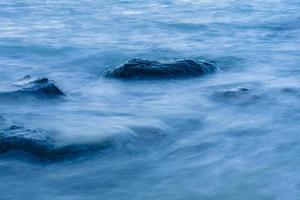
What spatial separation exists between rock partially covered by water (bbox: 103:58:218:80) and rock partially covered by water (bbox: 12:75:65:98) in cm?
157

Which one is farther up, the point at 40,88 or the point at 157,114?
the point at 40,88

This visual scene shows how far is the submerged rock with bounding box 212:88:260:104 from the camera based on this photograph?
9.75m

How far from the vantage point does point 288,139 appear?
327 inches

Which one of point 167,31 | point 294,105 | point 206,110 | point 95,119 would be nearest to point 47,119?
point 95,119

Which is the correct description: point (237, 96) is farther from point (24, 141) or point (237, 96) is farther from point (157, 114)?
point (24, 141)

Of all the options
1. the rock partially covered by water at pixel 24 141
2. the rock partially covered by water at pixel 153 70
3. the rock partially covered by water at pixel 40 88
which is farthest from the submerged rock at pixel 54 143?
the rock partially covered by water at pixel 153 70

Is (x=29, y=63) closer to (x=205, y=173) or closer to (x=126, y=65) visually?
(x=126, y=65)

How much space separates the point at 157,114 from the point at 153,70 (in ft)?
6.37

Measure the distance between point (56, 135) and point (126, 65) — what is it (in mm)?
3468

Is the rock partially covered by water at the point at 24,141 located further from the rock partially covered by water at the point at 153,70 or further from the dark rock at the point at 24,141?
the rock partially covered by water at the point at 153,70

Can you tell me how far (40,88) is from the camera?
973cm

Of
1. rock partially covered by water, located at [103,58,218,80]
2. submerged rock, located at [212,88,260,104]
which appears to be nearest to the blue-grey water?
submerged rock, located at [212,88,260,104]

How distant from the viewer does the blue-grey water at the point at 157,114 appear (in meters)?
6.77

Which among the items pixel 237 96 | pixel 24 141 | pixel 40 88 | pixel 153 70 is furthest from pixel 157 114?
pixel 24 141
